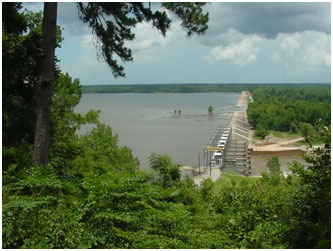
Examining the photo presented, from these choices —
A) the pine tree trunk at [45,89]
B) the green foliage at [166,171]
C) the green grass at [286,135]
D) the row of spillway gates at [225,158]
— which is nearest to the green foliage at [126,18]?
the pine tree trunk at [45,89]

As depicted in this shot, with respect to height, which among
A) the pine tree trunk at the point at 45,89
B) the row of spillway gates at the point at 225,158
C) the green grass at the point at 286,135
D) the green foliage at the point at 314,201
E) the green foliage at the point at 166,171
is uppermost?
the pine tree trunk at the point at 45,89

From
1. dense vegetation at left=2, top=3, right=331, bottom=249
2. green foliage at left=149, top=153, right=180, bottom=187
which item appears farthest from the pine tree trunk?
green foliage at left=149, top=153, right=180, bottom=187

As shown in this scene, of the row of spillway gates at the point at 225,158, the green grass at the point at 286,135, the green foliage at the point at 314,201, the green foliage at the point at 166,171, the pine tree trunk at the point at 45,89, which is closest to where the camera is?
the green foliage at the point at 314,201

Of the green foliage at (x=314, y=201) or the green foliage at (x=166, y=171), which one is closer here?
the green foliage at (x=314, y=201)

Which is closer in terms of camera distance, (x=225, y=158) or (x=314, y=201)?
(x=314, y=201)

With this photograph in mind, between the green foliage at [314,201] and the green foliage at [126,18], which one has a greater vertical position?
the green foliage at [126,18]

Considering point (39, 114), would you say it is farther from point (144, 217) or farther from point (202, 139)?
point (202, 139)

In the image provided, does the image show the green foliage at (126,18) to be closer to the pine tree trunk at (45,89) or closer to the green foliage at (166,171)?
the pine tree trunk at (45,89)

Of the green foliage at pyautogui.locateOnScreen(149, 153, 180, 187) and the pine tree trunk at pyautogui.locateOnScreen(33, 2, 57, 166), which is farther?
the green foliage at pyautogui.locateOnScreen(149, 153, 180, 187)

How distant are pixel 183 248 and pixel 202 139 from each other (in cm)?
3648

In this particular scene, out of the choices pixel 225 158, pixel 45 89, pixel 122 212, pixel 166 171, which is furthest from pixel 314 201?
pixel 225 158

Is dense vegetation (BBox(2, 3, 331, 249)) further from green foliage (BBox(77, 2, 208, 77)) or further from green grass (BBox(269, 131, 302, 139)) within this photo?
green grass (BBox(269, 131, 302, 139))

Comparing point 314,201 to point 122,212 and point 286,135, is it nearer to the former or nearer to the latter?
point 122,212

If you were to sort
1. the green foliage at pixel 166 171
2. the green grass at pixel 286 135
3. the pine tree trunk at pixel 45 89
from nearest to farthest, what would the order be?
the pine tree trunk at pixel 45 89
the green foliage at pixel 166 171
the green grass at pixel 286 135
